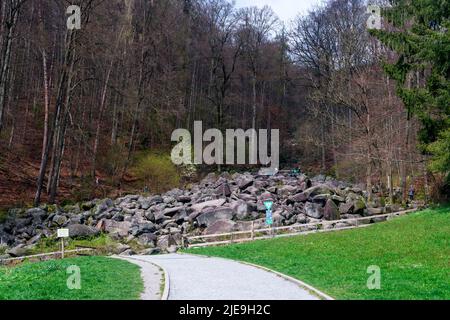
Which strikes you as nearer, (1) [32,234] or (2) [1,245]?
(2) [1,245]

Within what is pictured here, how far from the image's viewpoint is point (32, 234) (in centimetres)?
2341

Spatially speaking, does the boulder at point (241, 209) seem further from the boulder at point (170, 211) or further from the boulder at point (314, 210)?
the boulder at point (314, 210)

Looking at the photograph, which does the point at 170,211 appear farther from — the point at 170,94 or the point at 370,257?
the point at 170,94

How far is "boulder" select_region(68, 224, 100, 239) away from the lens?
910 inches

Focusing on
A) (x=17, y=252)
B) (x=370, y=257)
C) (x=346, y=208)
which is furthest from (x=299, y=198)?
(x=17, y=252)

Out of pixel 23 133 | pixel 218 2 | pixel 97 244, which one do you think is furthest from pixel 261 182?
pixel 218 2

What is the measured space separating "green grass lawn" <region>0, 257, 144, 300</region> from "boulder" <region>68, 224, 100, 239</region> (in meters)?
10.2

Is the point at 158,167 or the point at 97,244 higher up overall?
the point at 158,167

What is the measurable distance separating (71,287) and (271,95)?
→ 56434mm

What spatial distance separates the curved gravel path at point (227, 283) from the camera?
31.3 ft

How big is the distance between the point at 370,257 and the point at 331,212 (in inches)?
493

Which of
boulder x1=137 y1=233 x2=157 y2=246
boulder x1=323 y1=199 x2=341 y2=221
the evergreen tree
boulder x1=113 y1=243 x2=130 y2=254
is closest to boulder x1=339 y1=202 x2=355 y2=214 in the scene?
boulder x1=323 y1=199 x2=341 y2=221

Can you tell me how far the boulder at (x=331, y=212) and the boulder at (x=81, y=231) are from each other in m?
12.7
